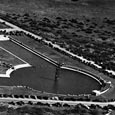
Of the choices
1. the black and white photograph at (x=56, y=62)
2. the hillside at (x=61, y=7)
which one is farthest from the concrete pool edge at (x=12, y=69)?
the hillside at (x=61, y=7)

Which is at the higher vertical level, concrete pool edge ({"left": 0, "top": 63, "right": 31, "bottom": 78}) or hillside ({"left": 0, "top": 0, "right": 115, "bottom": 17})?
hillside ({"left": 0, "top": 0, "right": 115, "bottom": 17})

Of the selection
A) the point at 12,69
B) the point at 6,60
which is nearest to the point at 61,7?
the point at 6,60

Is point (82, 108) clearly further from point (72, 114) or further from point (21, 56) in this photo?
point (21, 56)

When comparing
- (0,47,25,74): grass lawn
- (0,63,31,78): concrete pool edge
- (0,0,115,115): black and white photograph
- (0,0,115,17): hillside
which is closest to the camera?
(0,0,115,115): black and white photograph

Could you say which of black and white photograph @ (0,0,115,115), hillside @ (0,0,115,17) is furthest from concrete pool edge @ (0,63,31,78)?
hillside @ (0,0,115,17)

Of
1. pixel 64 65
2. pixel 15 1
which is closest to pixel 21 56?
pixel 64 65

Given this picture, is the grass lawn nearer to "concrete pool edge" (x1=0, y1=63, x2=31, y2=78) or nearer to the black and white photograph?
the black and white photograph

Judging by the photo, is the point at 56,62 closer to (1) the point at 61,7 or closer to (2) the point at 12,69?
(2) the point at 12,69

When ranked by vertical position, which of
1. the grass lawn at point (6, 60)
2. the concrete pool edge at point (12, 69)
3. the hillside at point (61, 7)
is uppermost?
the hillside at point (61, 7)

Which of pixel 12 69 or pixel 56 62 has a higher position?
pixel 56 62

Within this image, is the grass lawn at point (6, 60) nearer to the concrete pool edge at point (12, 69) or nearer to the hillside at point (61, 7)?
the concrete pool edge at point (12, 69)

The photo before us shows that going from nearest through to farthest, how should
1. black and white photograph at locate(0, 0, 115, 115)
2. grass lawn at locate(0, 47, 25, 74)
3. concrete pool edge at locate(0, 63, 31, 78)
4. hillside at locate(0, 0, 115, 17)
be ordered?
1. black and white photograph at locate(0, 0, 115, 115)
2. concrete pool edge at locate(0, 63, 31, 78)
3. grass lawn at locate(0, 47, 25, 74)
4. hillside at locate(0, 0, 115, 17)
